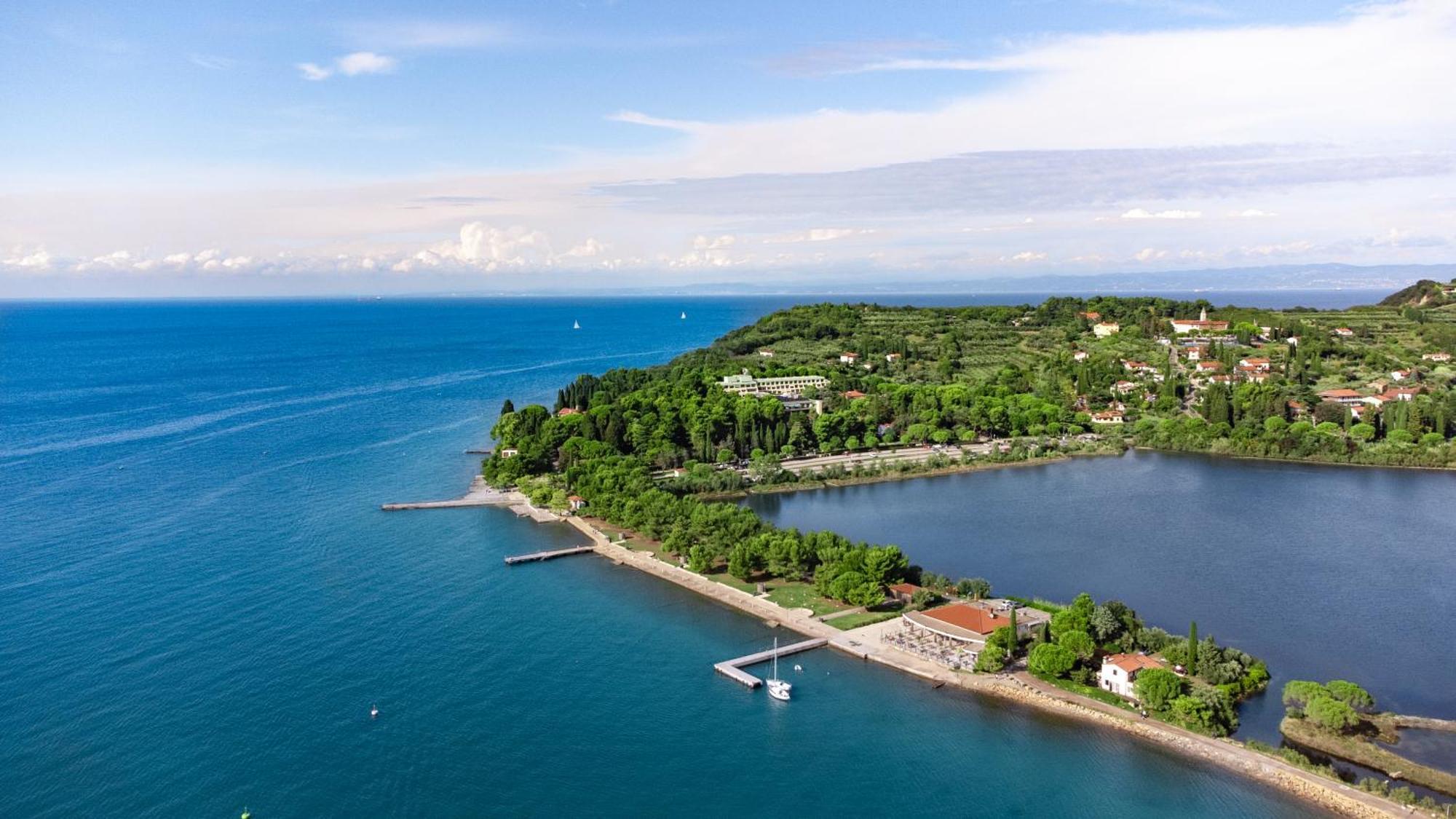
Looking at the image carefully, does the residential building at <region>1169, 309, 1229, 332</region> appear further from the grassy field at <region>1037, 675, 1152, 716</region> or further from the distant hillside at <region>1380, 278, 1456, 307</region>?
the grassy field at <region>1037, 675, 1152, 716</region>

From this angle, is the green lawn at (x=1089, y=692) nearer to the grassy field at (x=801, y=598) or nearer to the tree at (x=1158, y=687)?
the tree at (x=1158, y=687)

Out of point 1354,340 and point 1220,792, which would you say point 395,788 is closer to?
point 1220,792

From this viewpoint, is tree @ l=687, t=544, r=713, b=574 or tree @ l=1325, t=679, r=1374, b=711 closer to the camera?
tree @ l=1325, t=679, r=1374, b=711

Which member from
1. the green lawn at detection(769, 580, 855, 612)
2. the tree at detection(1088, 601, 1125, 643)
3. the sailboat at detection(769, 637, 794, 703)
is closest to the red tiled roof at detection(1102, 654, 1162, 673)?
the tree at detection(1088, 601, 1125, 643)

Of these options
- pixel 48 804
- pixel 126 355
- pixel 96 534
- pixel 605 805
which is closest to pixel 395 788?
pixel 605 805

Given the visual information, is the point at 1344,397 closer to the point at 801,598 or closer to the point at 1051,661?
the point at 1051,661

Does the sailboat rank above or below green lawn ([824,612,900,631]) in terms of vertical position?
below

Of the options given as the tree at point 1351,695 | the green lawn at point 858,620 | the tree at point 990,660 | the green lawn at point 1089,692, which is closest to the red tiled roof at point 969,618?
the tree at point 990,660
